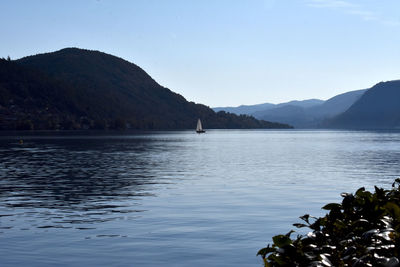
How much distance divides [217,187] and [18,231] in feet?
59.7

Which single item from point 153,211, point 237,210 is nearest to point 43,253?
point 153,211

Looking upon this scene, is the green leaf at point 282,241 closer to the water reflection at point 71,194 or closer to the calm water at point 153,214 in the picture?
the calm water at point 153,214

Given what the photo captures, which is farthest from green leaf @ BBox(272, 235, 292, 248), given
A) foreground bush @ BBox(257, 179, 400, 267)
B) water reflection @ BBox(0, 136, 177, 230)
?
water reflection @ BBox(0, 136, 177, 230)

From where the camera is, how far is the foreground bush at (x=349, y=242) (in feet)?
20.2

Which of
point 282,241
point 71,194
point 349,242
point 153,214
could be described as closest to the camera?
point 282,241

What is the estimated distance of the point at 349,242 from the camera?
7391 millimetres

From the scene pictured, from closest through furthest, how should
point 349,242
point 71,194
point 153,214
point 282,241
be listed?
1. point 282,241
2. point 349,242
3. point 153,214
4. point 71,194

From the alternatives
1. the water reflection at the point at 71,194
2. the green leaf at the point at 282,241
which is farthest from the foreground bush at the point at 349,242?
the water reflection at the point at 71,194

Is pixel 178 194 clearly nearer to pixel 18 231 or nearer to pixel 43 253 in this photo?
pixel 18 231

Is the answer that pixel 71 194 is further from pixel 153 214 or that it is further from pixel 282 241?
pixel 282 241

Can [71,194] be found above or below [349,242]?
below

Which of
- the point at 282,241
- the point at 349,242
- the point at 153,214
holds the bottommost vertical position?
the point at 153,214

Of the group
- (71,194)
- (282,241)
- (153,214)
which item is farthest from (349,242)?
(71,194)

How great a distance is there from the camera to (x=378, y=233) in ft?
21.2
